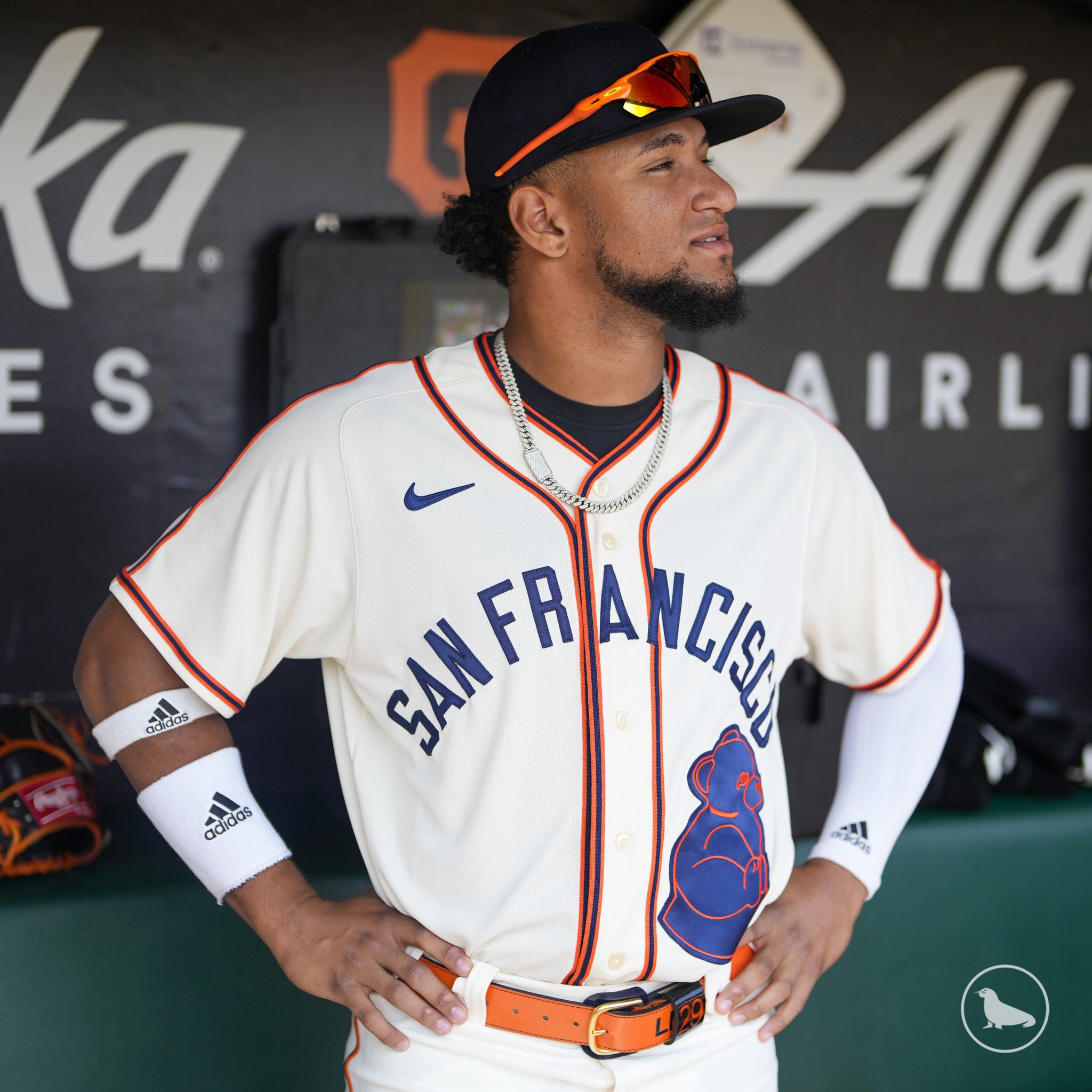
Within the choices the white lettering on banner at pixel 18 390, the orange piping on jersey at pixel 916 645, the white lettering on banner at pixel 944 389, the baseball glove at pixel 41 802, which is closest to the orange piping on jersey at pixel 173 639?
the orange piping on jersey at pixel 916 645

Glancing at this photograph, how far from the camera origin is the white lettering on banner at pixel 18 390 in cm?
272

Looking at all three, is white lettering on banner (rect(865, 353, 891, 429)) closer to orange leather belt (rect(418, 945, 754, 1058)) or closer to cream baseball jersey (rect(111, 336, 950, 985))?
Result: cream baseball jersey (rect(111, 336, 950, 985))

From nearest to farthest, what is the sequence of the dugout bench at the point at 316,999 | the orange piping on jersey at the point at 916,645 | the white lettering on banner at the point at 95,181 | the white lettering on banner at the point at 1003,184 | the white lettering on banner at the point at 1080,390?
the orange piping on jersey at the point at 916,645
the dugout bench at the point at 316,999
the white lettering on banner at the point at 95,181
the white lettering on banner at the point at 1003,184
the white lettering on banner at the point at 1080,390

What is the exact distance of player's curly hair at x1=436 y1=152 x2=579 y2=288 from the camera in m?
1.60

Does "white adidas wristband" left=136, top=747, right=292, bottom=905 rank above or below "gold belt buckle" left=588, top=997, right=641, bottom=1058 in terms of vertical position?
above

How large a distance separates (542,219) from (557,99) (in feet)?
0.49

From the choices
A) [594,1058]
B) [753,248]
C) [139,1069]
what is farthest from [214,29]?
[594,1058]

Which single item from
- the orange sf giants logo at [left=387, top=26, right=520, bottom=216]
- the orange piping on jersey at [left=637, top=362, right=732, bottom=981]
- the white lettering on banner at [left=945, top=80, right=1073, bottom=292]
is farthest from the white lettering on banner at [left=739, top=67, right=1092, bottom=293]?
the orange piping on jersey at [left=637, top=362, right=732, bottom=981]

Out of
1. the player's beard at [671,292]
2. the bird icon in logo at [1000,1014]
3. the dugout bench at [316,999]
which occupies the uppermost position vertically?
the player's beard at [671,292]

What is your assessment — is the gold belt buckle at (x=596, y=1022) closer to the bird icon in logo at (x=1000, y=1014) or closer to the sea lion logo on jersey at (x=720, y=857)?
the sea lion logo on jersey at (x=720, y=857)

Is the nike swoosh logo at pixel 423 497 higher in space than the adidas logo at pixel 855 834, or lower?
higher

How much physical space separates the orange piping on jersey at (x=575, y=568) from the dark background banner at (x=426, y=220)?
1.26 metres

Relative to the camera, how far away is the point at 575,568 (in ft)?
4.72

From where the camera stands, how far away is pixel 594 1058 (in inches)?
54.7
